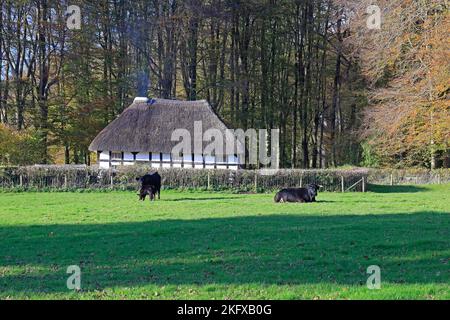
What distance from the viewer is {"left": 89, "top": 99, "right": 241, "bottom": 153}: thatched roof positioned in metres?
31.5

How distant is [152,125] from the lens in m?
32.8

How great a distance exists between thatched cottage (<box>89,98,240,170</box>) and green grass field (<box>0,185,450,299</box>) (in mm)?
14344

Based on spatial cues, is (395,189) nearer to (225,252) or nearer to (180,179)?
(180,179)

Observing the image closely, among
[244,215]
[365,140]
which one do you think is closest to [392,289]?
[244,215]

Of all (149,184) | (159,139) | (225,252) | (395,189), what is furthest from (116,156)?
(225,252)

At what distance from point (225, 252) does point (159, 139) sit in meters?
22.9

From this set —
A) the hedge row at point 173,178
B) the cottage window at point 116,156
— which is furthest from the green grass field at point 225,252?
the cottage window at point 116,156

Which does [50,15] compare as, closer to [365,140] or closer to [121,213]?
[365,140]

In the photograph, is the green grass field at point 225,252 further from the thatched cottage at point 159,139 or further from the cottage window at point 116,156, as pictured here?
the cottage window at point 116,156

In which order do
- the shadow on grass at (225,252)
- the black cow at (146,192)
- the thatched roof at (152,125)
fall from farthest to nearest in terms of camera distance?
the thatched roof at (152,125) → the black cow at (146,192) → the shadow on grass at (225,252)

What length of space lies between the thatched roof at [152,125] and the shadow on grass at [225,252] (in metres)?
18.5

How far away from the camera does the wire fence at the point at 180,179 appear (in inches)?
995
